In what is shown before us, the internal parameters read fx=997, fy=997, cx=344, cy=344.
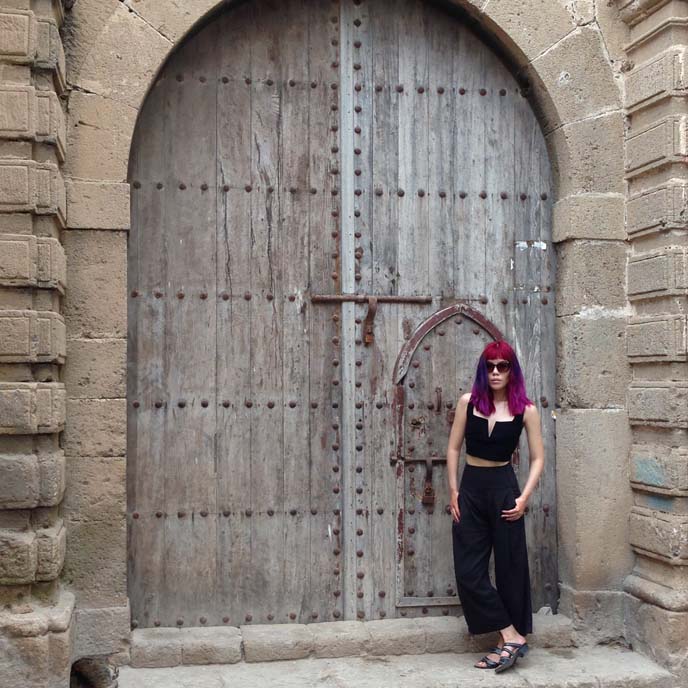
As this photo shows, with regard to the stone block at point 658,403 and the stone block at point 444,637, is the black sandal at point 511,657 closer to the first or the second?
the stone block at point 444,637

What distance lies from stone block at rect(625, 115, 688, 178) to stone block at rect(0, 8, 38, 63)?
281 centimetres

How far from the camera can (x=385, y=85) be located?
501 cm

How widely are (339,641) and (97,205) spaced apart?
2291mm

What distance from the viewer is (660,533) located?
181 inches

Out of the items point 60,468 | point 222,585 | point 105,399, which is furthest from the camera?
point 222,585

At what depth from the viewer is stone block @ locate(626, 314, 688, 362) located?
4574 mm

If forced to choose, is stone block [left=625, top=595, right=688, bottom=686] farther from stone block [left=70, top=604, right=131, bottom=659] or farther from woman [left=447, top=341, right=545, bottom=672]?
stone block [left=70, top=604, right=131, bottom=659]

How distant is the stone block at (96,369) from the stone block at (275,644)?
50.1 inches

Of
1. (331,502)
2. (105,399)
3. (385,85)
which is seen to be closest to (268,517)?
(331,502)

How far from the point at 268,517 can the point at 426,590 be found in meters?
0.87

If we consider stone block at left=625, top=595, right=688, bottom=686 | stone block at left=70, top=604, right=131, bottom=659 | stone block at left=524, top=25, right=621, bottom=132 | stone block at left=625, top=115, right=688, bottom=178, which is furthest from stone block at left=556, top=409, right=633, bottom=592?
stone block at left=70, top=604, right=131, bottom=659

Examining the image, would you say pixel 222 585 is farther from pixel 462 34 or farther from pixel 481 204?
pixel 462 34

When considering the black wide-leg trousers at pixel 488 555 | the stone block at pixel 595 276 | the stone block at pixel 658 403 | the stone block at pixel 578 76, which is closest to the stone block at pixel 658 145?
the stone block at pixel 578 76

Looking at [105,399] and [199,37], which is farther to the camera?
[199,37]
